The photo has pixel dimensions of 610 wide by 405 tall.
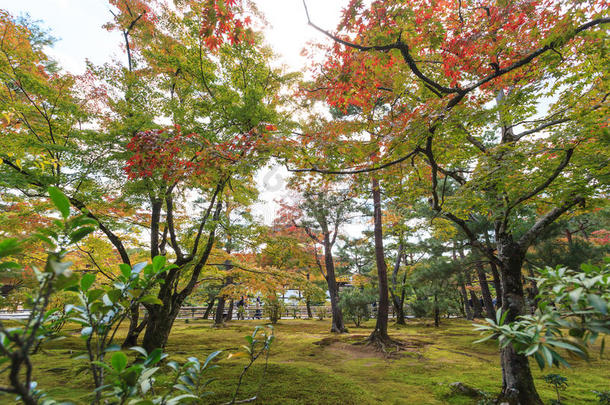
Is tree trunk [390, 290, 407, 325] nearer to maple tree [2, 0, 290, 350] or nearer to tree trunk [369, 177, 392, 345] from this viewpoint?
tree trunk [369, 177, 392, 345]

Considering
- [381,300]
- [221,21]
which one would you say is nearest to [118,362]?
[221,21]

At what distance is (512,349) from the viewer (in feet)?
9.37

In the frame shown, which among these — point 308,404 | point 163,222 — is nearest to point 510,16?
point 308,404

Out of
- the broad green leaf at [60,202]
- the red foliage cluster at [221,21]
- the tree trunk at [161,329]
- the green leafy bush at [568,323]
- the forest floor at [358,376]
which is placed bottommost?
the forest floor at [358,376]

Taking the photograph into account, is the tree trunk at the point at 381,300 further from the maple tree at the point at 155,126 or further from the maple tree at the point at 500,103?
the maple tree at the point at 155,126

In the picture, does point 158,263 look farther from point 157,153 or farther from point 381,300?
point 381,300

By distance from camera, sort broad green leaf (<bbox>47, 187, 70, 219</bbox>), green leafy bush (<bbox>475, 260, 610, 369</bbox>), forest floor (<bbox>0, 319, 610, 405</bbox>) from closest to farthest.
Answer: broad green leaf (<bbox>47, 187, 70, 219</bbox>) < green leafy bush (<bbox>475, 260, 610, 369</bbox>) < forest floor (<bbox>0, 319, 610, 405</bbox>)

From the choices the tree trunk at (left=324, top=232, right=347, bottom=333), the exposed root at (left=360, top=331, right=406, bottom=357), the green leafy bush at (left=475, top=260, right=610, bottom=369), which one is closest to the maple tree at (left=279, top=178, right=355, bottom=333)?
the tree trunk at (left=324, top=232, right=347, bottom=333)

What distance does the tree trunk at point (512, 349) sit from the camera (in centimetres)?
278

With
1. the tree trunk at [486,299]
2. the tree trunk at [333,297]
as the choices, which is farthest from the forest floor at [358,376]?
the tree trunk at [486,299]

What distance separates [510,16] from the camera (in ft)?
9.29

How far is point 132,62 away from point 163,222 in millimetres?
3548

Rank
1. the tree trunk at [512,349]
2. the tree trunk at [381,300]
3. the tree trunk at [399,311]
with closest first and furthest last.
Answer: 1. the tree trunk at [512,349]
2. the tree trunk at [381,300]
3. the tree trunk at [399,311]

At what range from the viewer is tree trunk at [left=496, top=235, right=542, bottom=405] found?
9.12 feet
